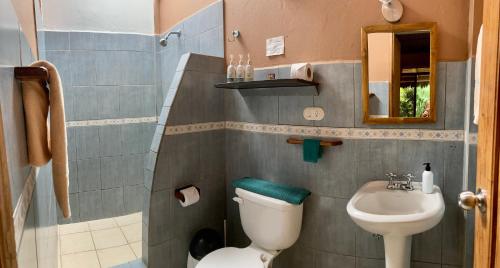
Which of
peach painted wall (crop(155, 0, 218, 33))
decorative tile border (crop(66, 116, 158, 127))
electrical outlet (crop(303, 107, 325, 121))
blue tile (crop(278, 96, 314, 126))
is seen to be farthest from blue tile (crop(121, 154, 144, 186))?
electrical outlet (crop(303, 107, 325, 121))

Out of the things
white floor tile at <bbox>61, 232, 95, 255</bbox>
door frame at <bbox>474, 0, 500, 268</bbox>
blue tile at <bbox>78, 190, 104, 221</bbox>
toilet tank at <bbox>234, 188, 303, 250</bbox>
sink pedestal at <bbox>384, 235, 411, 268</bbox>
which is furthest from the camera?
blue tile at <bbox>78, 190, 104, 221</bbox>

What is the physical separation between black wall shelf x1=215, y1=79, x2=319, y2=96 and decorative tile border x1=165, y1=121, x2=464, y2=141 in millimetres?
230

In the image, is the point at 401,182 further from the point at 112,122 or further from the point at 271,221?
the point at 112,122

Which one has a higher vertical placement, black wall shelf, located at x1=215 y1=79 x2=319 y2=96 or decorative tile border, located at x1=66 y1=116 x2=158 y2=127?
black wall shelf, located at x1=215 y1=79 x2=319 y2=96

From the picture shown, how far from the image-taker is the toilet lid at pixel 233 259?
1955mm

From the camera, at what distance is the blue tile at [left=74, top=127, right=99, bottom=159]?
3420mm

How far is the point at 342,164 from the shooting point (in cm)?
211

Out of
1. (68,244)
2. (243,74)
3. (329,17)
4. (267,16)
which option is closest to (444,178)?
(329,17)

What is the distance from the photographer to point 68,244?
3.03 metres

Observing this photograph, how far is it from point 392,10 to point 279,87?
824 millimetres

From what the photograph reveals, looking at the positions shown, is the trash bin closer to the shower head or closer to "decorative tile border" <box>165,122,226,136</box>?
"decorative tile border" <box>165,122,226,136</box>

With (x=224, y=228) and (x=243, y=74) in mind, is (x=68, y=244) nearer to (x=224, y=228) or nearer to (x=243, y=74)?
(x=224, y=228)

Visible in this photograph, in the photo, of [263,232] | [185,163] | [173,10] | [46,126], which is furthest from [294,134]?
[173,10]

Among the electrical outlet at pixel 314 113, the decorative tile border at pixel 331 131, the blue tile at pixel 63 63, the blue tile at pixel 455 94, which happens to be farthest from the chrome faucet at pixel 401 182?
the blue tile at pixel 63 63
